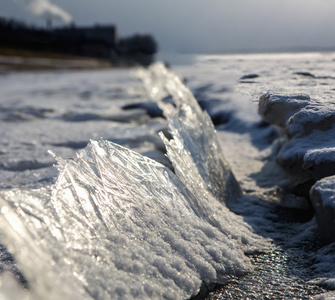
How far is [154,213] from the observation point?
4.79 feet

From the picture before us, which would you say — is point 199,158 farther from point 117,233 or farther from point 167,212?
point 117,233

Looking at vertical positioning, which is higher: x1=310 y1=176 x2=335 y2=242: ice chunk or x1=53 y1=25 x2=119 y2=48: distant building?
x1=53 y1=25 x2=119 y2=48: distant building

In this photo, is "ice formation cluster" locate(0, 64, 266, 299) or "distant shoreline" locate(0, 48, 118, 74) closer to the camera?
"ice formation cluster" locate(0, 64, 266, 299)

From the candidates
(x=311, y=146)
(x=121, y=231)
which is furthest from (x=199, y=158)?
(x=121, y=231)

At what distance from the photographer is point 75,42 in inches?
1870

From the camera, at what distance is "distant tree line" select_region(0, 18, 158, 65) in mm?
39041

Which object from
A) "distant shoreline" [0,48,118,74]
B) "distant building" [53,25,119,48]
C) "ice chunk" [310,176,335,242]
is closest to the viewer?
"ice chunk" [310,176,335,242]

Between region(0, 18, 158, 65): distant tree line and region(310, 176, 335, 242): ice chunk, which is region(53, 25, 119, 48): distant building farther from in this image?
region(310, 176, 335, 242): ice chunk

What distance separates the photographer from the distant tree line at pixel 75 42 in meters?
39.0

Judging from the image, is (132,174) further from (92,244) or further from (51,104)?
(51,104)

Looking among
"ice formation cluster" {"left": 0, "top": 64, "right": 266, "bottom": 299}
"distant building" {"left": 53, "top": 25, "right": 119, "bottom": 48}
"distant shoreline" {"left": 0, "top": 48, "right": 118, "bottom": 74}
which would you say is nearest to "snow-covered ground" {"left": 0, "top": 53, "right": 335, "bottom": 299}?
"ice formation cluster" {"left": 0, "top": 64, "right": 266, "bottom": 299}

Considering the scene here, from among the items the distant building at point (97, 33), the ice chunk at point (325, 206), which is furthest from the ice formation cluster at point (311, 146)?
the distant building at point (97, 33)

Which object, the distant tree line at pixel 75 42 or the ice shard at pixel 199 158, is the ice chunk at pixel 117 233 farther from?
the distant tree line at pixel 75 42

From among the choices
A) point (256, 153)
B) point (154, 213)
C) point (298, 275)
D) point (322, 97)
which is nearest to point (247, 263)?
point (298, 275)
